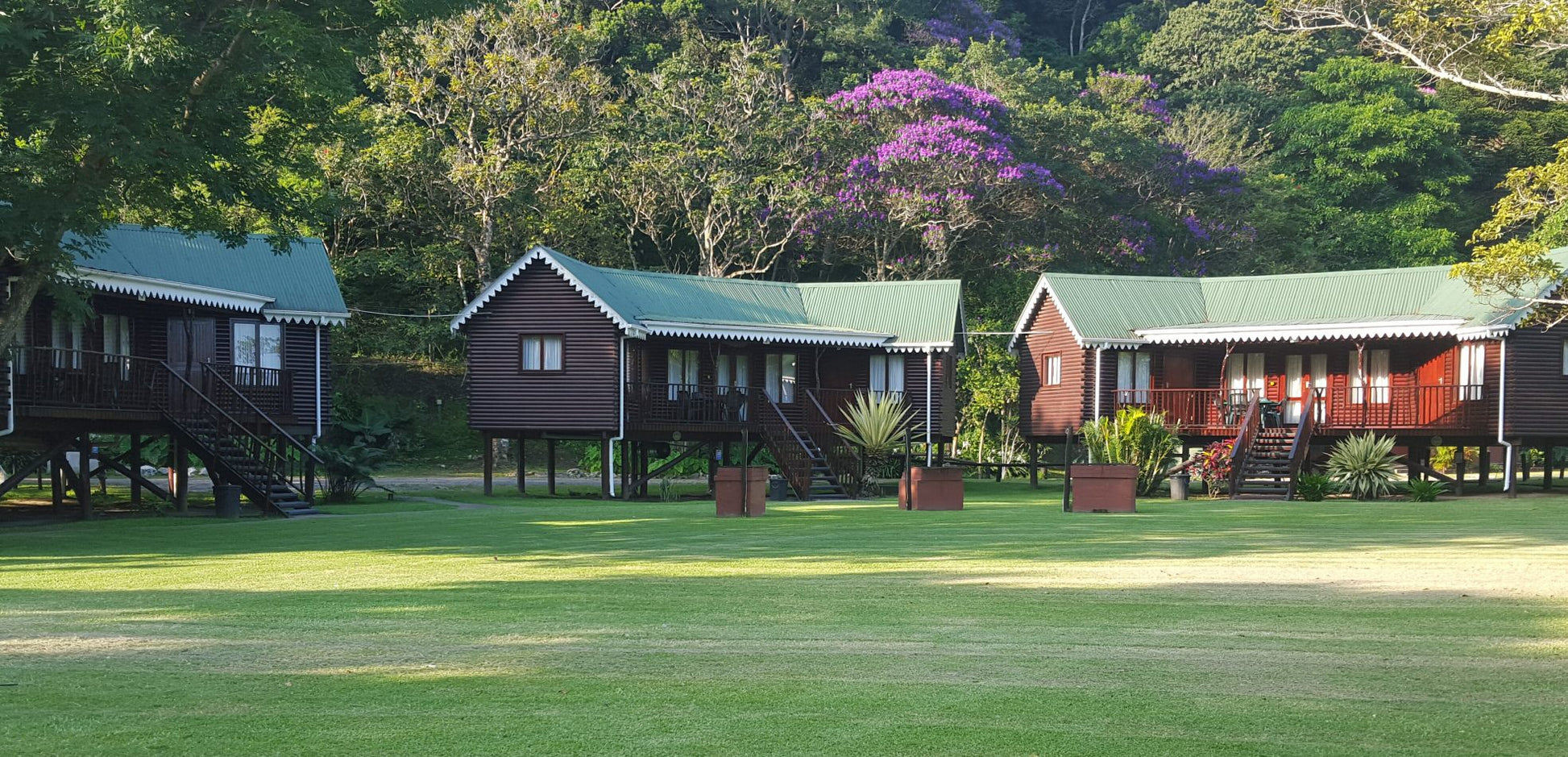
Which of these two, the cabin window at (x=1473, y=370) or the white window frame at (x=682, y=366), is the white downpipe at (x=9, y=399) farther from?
the cabin window at (x=1473, y=370)

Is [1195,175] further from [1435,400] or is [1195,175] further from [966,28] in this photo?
[1435,400]

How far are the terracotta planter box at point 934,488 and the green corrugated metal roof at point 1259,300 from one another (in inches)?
576

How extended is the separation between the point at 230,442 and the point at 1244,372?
26.1 m

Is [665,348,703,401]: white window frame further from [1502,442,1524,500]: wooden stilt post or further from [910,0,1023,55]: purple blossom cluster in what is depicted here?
[910,0,1023,55]: purple blossom cluster

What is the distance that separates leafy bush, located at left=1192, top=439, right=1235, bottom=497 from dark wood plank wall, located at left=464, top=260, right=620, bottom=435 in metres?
13.9

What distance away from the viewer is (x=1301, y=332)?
36.4 metres

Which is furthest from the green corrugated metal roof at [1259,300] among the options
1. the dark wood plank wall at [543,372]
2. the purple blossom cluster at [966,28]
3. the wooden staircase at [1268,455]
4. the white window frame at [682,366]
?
the purple blossom cluster at [966,28]

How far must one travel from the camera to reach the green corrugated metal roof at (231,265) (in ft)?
104

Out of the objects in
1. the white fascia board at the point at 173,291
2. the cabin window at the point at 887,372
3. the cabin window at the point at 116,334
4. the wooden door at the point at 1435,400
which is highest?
the white fascia board at the point at 173,291

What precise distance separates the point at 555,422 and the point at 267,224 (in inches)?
440

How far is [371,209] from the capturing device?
1907 inches

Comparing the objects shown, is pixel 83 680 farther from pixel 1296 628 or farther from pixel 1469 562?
pixel 1469 562

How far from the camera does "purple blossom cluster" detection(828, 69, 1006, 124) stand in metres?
51.2

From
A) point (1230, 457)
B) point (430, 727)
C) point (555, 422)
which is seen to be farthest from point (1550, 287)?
point (430, 727)
